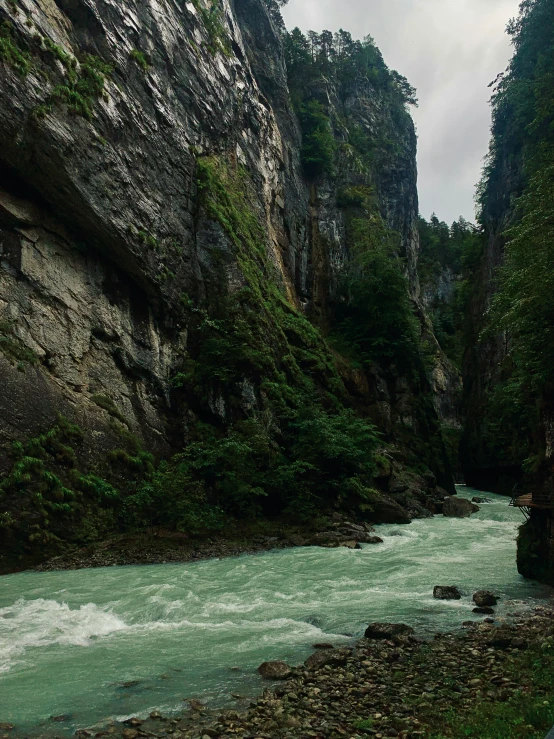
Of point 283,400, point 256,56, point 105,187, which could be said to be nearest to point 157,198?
point 105,187

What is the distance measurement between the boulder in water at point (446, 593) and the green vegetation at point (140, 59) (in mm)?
24071

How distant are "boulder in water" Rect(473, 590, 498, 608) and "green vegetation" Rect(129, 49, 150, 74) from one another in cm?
2451

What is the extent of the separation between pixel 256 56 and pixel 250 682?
45826 millimetres

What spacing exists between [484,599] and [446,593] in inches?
33.6

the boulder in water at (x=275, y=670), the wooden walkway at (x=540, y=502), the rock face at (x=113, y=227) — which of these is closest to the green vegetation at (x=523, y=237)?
the wooden walkway at (x=540, y=502)

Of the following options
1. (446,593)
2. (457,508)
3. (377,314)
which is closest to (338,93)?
(377,314)

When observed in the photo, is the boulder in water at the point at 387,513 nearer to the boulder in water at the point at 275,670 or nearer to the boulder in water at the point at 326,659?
the boulder in water at the point at 326,659

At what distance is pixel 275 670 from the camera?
22.9 feet

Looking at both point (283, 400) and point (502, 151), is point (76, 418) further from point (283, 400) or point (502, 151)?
point (502, 151)

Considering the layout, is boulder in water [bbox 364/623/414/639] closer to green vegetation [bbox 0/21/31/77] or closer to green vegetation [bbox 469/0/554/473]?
green vegetation [bbox 469/0/554/473]

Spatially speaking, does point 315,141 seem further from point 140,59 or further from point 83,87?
point 83,87

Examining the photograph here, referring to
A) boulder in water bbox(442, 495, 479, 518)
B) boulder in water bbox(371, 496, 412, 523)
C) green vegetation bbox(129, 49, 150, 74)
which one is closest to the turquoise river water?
boulder in water bbox(371, 496, 412, 523)

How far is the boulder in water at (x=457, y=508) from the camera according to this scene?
991 inches

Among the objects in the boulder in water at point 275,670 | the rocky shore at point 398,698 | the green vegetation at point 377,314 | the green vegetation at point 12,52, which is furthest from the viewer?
the green vegetation at point 377,314
